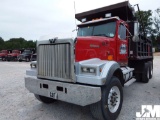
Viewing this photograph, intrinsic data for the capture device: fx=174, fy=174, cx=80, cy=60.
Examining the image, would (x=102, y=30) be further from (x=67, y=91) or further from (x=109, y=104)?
(x=67, y=91)

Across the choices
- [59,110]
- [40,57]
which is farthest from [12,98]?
[40,57]

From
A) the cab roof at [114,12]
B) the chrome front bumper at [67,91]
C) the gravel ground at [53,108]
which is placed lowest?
the gravel ground at [53,108]

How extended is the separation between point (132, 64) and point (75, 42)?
4.32 m

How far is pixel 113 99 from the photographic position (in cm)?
385

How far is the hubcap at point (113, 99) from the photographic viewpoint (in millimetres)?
3779

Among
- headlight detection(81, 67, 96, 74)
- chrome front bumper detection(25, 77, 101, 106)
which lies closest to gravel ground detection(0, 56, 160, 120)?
chrome front bumper detection(25, 77, 101, 106)

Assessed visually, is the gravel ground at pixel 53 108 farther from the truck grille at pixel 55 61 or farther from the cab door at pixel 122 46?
the cab door at pixel 122 46

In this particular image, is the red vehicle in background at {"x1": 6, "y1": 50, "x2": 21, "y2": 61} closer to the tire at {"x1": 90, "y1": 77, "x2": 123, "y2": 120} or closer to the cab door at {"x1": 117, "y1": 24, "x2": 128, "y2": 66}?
the cab door at {"x1": 117, "y1": 24, "x2": 128, "y2": 66}

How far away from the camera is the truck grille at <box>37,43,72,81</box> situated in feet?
11.5

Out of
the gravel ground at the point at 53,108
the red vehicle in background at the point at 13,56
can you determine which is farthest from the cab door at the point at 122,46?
the red vehicle in background at the point at 13,56

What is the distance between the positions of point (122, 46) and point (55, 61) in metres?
2.56

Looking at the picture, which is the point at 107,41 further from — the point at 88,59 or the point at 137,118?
the point at 137,118

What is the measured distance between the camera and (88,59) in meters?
4.08

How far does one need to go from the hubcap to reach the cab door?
4.61 feet
